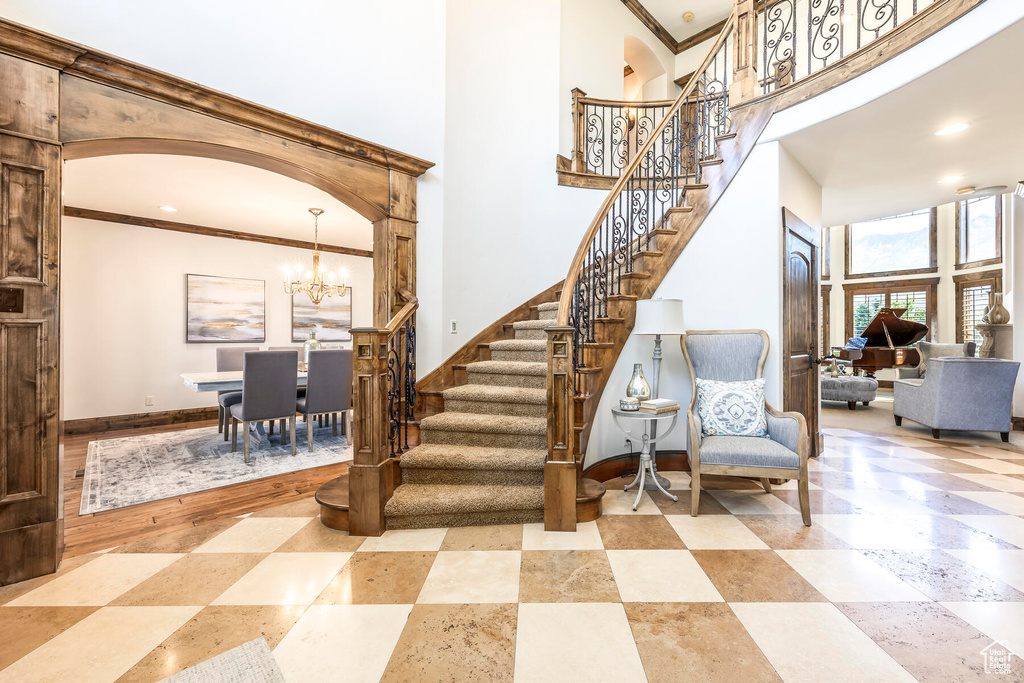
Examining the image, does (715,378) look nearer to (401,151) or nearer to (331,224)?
(401,151)

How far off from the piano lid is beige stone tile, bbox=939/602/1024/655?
6891mm

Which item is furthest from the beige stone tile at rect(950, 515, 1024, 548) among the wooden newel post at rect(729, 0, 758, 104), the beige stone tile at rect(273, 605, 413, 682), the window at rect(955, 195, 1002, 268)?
the window at rect(955, 195, 1002, 268)

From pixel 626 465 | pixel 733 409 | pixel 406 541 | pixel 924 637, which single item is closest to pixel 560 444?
pixel 406 541

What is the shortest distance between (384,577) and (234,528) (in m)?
1.25

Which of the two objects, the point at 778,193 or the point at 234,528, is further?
the point at 778,193

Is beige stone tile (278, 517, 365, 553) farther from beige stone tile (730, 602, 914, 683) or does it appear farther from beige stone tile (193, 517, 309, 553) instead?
beige stone tile (730, 602, 914, 683)

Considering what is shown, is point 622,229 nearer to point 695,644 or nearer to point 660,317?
point 660,317

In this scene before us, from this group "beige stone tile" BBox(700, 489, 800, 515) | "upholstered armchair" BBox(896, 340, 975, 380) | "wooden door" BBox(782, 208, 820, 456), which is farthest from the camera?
"upholstered armchair" BBox(896, 340, 975, 380)

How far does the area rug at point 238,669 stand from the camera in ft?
4.91

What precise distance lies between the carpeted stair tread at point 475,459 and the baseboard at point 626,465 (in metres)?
0.64

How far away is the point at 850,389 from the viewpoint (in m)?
6.98

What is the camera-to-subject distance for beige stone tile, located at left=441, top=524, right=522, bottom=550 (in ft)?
8.07

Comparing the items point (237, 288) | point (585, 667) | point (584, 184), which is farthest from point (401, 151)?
point (237, 288)

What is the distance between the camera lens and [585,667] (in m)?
1.55
